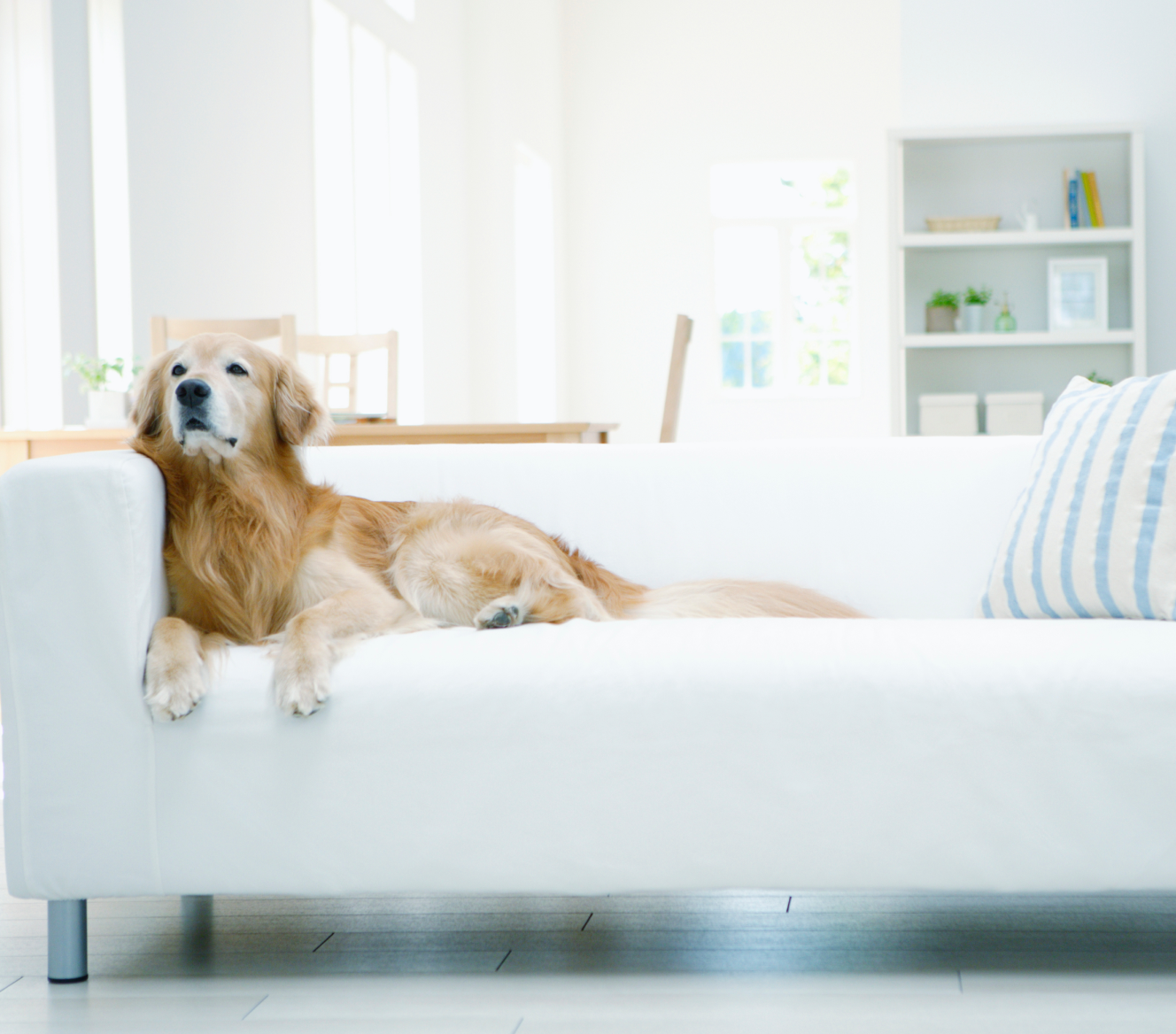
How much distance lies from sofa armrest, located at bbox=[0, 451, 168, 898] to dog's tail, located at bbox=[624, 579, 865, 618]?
686 mm

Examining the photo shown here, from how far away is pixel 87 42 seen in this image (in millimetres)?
4027

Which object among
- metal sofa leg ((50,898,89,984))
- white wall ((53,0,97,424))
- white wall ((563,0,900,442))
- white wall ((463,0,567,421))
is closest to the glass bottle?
white wall ((563,0,900,442))

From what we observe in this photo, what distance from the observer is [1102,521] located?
160 cm

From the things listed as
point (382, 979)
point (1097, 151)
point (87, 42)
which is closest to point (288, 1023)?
point (382, 979)

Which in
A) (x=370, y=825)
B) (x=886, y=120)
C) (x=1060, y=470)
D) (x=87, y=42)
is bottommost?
(x=370, y=825)

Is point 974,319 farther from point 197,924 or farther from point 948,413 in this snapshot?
point 197,924

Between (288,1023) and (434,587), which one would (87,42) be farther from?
(288,1023)

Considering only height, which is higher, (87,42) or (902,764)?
(87,42)

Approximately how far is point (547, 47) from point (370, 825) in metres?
7.46

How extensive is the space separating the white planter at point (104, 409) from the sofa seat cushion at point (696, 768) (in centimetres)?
184

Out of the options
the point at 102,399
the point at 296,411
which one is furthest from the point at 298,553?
the point at 102,399

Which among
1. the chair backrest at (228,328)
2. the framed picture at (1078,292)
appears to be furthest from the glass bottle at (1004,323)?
the chair backrest at (228,328)

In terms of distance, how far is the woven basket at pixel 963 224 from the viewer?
18.7ft

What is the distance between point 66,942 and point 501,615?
0.65 metres
